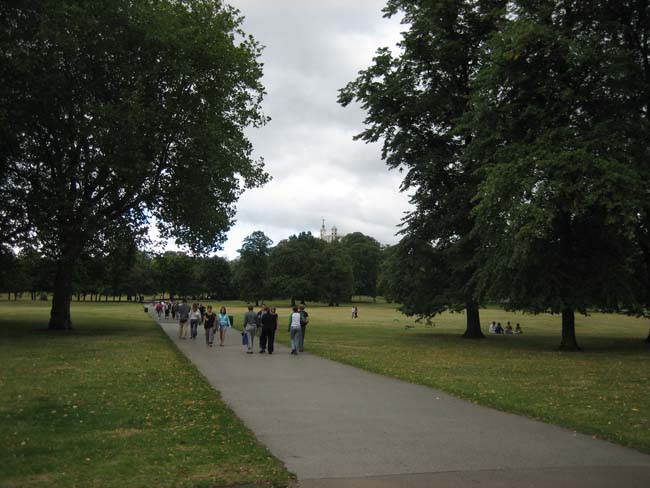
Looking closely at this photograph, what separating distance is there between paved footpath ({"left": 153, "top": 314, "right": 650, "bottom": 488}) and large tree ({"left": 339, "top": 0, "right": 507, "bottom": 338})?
17453mm

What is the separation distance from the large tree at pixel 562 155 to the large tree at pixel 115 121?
1374 centimetres

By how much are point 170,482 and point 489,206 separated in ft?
56.1

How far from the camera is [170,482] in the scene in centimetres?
543

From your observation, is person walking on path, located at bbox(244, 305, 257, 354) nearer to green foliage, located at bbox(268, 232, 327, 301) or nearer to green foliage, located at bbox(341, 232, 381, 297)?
green foliage, located at bbox(268, 232, 327, 301)

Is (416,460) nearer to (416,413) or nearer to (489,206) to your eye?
(416,413)

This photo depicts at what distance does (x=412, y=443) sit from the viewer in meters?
7.09

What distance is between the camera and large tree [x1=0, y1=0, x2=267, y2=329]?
2398 cm

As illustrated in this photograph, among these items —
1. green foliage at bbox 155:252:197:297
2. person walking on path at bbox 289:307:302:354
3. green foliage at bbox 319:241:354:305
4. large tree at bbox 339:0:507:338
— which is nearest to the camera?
person walking on path at bbox 289:307:302:354

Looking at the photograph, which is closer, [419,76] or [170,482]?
[170,482]

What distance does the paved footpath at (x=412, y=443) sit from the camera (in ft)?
18.7

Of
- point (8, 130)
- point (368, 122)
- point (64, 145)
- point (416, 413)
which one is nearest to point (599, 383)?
point (416, 413)

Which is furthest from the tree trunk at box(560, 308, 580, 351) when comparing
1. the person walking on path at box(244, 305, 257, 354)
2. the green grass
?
the person walking on path at box(244, 305, 257, 354)

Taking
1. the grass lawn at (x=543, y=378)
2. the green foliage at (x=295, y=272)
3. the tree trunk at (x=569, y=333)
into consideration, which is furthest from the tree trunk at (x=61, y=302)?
the green foliage at (x=295, y=272)

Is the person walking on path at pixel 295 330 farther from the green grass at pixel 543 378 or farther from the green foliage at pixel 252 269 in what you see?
the green foliage at pixel 252 269
